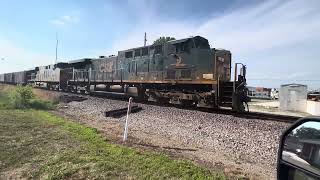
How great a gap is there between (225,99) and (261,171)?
8.97 metres

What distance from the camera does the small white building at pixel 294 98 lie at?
3052cm

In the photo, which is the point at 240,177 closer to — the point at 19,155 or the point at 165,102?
the point at 19,155

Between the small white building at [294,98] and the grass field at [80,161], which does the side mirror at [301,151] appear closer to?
the grass field at [80,161]

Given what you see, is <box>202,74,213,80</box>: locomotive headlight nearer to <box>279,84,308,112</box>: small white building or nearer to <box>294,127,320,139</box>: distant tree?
<box>294,127,320,139</box>: distant tree

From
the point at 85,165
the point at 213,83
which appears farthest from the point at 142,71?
the point at 85,165

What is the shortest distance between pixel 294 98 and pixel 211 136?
2269 cm

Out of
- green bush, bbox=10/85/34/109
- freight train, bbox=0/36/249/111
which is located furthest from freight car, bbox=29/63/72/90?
green bush, bbox=10/85/34/109

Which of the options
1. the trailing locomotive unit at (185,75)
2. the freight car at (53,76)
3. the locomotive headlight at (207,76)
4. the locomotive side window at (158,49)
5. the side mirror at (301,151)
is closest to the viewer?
the side mirror at (301,151)

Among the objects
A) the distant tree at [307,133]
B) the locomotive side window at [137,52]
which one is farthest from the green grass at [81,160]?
the locomotive side window at [137,52]

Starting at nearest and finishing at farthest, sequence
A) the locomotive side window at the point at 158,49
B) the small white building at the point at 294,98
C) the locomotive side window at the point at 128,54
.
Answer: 1. the locomotive side window at the point at 158,49
2. the locomotive side window at the point at 128,54
3. the small white building at the point at 294,98

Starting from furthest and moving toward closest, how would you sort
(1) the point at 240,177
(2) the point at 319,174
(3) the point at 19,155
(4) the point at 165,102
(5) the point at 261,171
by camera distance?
(4) the point at 165,102, (3) the point at 19,155, (5) the point at 261,171, (1) the point at 240,177, (2) the point at 319,174

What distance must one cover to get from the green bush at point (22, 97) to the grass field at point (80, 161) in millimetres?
10269

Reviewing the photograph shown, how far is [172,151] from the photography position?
8305 millimetres

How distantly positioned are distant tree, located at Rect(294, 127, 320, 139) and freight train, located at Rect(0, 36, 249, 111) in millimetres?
12492
